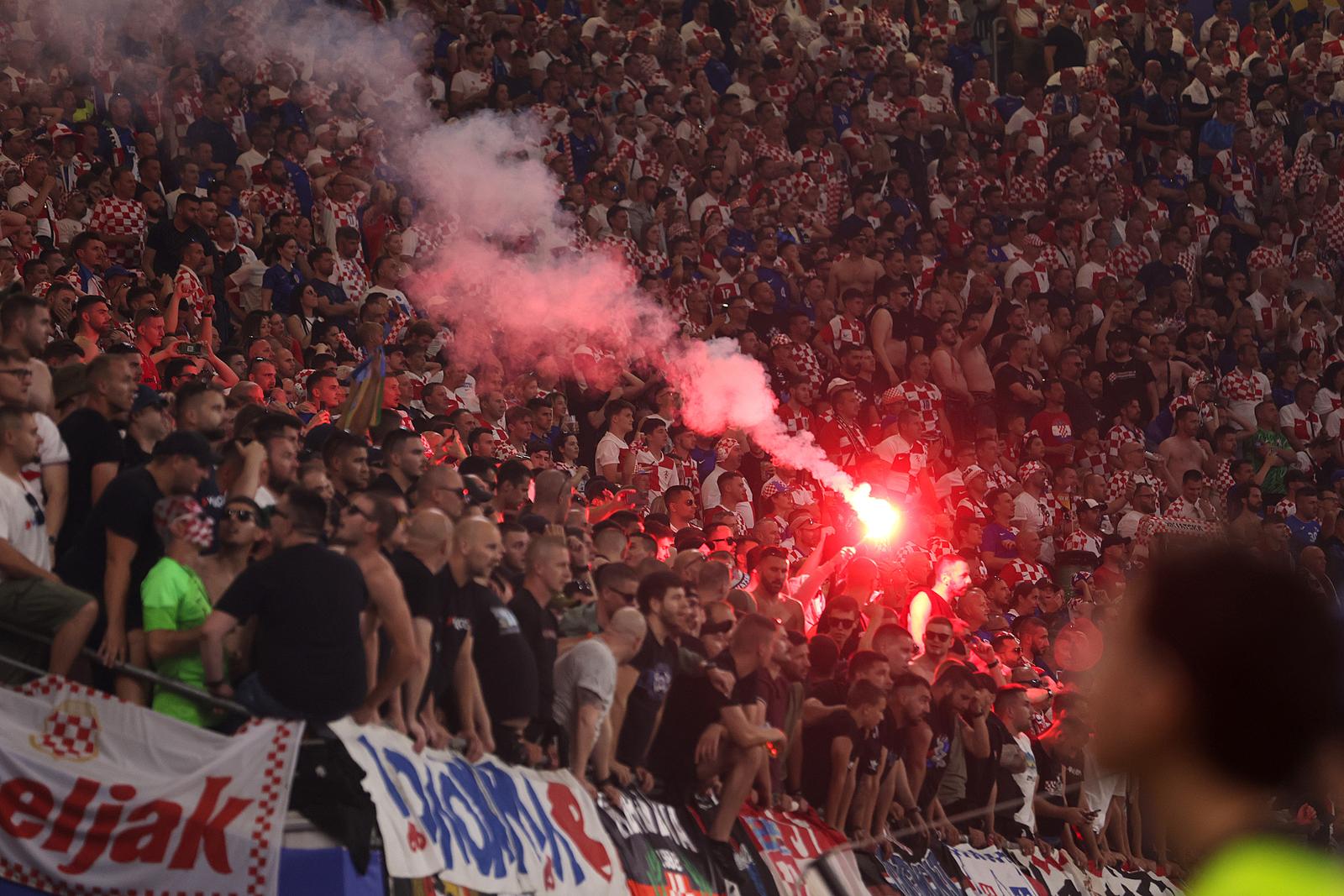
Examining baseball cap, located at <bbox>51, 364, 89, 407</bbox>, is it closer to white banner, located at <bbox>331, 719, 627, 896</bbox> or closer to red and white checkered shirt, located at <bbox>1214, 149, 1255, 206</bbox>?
white banner, located at <bbox>331, 719, 627, 896</bbox>

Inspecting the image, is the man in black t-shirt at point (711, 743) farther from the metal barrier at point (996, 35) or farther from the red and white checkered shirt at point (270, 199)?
the metal barrier at point (996, 35)

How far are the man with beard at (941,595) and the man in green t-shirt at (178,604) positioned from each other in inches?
246

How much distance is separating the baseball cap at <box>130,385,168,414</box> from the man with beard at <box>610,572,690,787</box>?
2.58 meters

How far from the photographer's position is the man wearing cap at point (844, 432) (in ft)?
49.0

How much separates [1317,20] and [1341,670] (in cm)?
2279

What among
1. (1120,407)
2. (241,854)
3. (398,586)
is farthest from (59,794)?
(1120,407)

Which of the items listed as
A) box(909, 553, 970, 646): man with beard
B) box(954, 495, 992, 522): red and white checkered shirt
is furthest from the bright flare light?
box(954, 495, 992, 522): red and white checkered shirt

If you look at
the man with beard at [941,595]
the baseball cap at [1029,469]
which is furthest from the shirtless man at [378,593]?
the baseball cap at [1029,469]

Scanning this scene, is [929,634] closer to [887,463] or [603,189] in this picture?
[887,463]

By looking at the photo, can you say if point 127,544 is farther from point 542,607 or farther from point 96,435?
point 542,607

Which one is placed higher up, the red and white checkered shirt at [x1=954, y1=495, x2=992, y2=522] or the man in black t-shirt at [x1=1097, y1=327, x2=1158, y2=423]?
the man in black t-shirt at [x1=1097, y1=327, x2=1158, y2=423]

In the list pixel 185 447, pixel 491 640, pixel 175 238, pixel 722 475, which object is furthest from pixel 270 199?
pixel 185 447

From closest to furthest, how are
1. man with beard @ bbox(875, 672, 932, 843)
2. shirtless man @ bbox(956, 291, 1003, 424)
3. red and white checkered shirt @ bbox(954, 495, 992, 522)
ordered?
man with beard @ bbox(875, 672, 932, 843)
red and white checkered shirt @ bbox(954, 495, 992, 522)
shirtless man @ bbox(956, 291, 1003, 424)

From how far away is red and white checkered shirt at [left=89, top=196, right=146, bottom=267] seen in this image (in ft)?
41.4
